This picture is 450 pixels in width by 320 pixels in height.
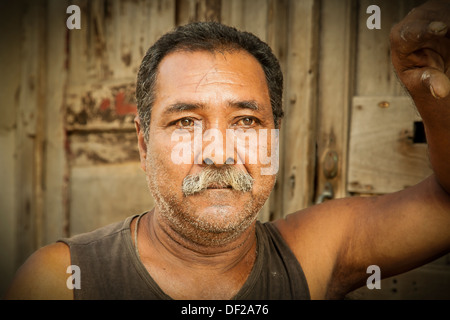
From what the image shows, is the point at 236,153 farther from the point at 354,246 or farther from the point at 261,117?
the point at 354,246

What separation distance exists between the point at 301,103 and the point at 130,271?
45.6 inches

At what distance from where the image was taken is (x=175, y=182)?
1414mm

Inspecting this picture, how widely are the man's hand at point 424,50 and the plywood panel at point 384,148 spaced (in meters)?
0.68

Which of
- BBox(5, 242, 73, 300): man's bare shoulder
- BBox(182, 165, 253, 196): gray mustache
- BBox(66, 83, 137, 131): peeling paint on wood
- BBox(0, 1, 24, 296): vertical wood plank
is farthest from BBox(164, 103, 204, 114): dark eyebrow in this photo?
BBox(0, 1, 24, 296): vertical wood plank

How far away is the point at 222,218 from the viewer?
137cm

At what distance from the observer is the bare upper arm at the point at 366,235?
1.44m

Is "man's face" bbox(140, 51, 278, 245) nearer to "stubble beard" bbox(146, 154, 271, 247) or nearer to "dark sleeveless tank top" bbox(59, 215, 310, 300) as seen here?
"stubble beard" bbox(146, 154, 271, 247)

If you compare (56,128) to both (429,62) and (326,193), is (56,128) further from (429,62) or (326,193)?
(429,62)

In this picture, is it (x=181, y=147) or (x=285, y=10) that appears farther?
(x=285, y=10)

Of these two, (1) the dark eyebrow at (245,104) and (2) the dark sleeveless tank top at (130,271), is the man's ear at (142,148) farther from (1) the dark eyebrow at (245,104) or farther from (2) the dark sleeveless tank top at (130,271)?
(1) the dark eyebrow at (245,104)

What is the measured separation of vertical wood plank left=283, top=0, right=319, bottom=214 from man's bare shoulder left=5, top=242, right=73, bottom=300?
1125 millimetres
